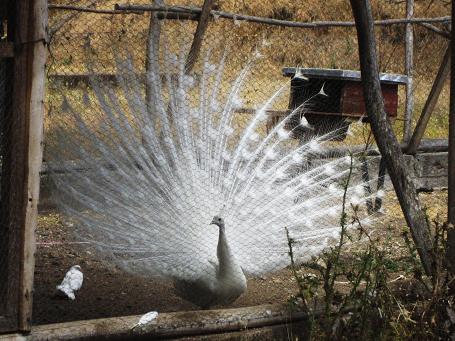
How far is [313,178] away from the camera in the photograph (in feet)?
18.1

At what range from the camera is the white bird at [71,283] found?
5.04 meters

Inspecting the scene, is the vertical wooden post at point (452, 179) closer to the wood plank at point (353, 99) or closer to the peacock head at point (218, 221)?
the peacock head at point (218, 221)

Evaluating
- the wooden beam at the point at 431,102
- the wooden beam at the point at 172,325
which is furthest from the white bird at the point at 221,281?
the wooden beam at the point at 431,102

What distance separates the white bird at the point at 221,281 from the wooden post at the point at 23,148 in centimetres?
140

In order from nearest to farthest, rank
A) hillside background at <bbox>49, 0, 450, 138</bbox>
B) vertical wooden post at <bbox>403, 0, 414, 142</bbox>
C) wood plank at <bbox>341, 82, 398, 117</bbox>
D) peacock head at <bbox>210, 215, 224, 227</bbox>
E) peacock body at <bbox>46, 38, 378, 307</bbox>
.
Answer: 1. peacock head at <bbox>210, 215, 224, 227</bbox>
2. peacock body at <bbox>46, 38, 378, 307</bbox>
3. hillside background at <bbox>49, 0, 450, 138</bbox>
4. wood plank at <bbox>341, 82, 398, 117</bbox>
5. vertical wooden post at <bbox>403, 0, 414, 142</bbox>

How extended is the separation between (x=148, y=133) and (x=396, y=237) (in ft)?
8.51

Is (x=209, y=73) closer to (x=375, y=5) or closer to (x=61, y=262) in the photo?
(x=61, y=262)

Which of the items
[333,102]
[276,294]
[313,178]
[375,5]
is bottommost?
[276,294]

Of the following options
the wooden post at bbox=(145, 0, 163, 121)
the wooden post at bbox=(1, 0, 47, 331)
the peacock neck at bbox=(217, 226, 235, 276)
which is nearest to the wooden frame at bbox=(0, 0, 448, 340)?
the wooden post at bbox=(1, 0, 47, 331)

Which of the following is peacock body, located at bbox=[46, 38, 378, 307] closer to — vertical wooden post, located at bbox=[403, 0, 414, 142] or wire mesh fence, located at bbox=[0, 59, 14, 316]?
wire mesh fence, located at bbox=[0, 59, 14, 316]

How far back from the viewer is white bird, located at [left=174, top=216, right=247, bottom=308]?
189 inches

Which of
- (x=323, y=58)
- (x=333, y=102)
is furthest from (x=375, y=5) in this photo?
(x=333, y=102)

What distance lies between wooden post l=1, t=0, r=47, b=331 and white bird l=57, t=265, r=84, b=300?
136 centimetres

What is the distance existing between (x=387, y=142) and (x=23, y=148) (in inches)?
71.2
